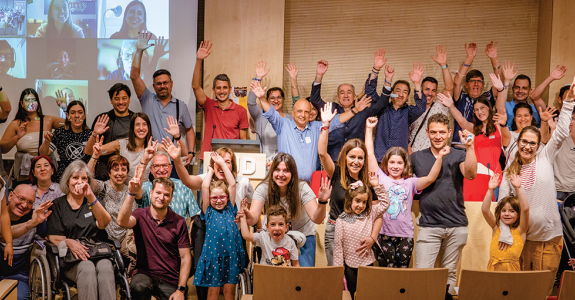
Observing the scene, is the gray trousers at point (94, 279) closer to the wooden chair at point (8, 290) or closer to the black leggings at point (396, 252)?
the wooden chair at point (8, 290)

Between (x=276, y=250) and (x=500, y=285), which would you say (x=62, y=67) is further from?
(x=500, y=285)

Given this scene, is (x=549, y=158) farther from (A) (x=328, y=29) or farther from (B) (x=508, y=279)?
(A) (x=328, y=29)

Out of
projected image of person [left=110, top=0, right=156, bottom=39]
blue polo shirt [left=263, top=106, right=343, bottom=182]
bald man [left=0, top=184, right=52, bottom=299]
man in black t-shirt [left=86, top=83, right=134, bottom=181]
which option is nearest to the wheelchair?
bald man [left=0, top=184, right=52, bottom=299]

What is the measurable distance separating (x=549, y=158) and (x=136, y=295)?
314 centimetres

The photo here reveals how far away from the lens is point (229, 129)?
529cm

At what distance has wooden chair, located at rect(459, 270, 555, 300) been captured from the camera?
8.74 ft

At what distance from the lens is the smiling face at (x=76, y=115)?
4.79 metres

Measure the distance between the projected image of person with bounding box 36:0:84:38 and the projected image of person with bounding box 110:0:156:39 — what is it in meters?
0.48

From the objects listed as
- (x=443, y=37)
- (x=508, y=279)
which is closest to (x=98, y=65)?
(x=443, y=37)

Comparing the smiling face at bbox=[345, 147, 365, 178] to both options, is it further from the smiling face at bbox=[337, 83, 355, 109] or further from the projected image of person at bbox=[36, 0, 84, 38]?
the projected image of person at bbox=[36, 0, 84, 38]

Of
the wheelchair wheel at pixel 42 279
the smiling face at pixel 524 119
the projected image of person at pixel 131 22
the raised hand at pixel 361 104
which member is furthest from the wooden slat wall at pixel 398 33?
the wheelchair wheel at pixel 42 279

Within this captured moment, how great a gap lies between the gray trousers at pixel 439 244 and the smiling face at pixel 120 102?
10.1 ft

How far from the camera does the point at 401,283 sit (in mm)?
2652

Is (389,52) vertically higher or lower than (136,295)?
higher
